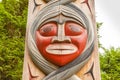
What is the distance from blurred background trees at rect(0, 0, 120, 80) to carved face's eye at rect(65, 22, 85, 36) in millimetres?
4474

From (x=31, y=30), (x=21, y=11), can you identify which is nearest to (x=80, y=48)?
(x=31, y=30)

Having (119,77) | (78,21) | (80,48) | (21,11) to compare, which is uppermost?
(21,11)

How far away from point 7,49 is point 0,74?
2.58 feet

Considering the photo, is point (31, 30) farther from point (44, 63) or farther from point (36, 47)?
point (44, 63)

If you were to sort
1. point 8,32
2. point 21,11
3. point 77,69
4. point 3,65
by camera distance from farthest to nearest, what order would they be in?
1. point 21,11
2. point 8,32
3. point 3,65
4. point 77,69

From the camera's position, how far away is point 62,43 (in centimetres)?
436

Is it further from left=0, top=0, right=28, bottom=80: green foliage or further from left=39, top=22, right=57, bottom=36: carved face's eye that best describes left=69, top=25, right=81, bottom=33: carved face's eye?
left=0, top=0, right=28, bottom=80: green foliage

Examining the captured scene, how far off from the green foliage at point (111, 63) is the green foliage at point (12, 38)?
3.20m

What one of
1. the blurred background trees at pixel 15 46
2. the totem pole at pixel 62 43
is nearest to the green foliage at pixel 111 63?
the blurred background trees at pixel 15 46

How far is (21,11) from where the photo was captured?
447 inches

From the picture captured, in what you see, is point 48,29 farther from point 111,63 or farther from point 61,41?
point 111,63

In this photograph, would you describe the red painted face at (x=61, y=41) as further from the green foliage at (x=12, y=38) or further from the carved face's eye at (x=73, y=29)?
the green foliage at (x=12, y=38)

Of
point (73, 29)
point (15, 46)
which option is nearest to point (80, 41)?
point (73, 29)

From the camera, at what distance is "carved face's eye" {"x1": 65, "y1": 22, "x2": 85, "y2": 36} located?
4.45 m
